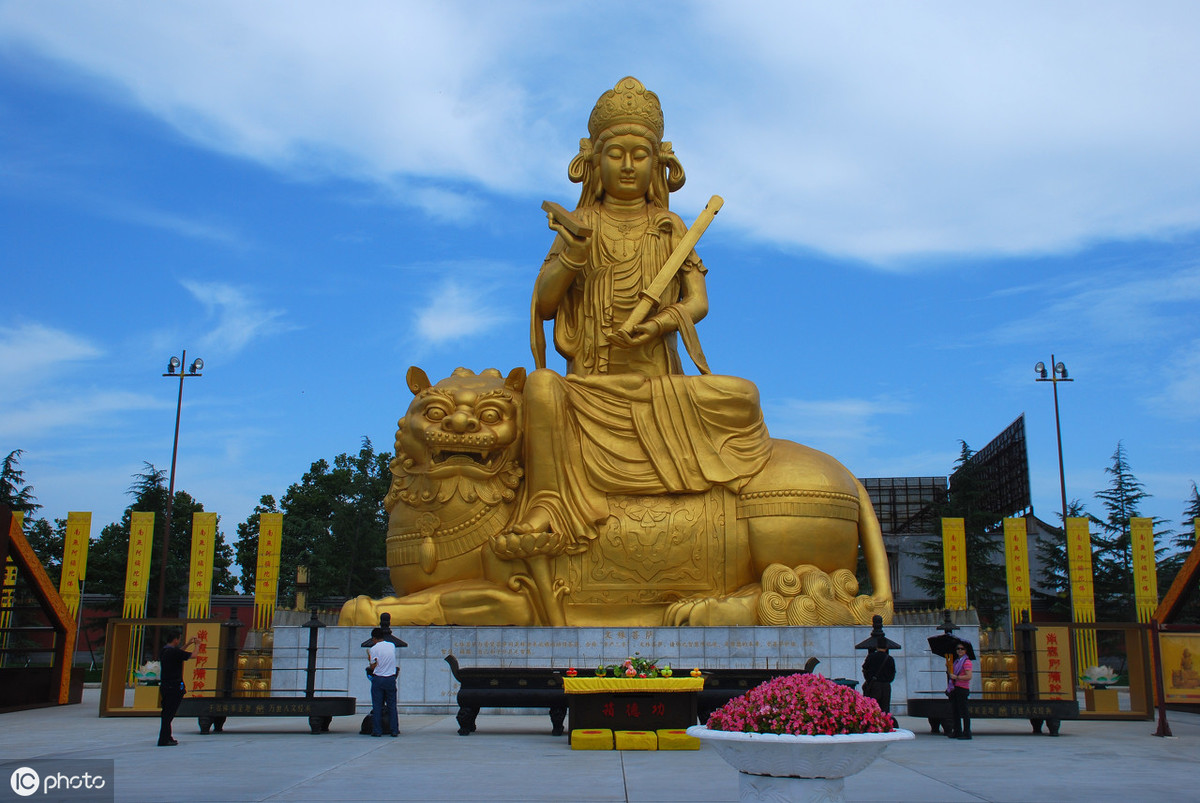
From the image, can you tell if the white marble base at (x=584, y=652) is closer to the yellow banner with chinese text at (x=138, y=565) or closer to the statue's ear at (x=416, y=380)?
the statue's ear at (x=416, y=380)

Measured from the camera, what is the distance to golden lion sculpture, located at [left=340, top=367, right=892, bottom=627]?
→ 10.7m

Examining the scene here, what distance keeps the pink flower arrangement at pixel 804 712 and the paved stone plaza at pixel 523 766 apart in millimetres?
1128

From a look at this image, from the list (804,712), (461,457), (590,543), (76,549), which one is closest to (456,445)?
(461,457)

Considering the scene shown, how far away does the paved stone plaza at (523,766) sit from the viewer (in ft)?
17.5

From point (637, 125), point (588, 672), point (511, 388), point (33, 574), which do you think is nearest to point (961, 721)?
point (588, 672)

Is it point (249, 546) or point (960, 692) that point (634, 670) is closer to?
point (960, 692)

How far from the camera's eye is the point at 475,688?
841cm

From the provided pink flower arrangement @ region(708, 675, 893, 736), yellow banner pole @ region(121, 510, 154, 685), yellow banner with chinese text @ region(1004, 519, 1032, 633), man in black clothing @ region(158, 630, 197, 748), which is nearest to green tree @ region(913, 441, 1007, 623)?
yellow banner with chinese text @ region(1004, 519, 1032, 633)

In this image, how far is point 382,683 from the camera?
827cm

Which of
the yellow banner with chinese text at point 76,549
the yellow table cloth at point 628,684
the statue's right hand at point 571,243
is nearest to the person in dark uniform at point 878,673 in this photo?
the yellow table cloth at point 628,684

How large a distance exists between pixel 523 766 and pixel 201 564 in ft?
29.0

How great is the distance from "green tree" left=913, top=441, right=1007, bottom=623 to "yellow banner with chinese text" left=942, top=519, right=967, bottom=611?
10.5m

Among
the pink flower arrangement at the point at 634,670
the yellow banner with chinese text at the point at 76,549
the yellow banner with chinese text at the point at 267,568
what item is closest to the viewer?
the pink flower arrangement at the point at 634,670

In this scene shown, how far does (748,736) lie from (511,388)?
25.5 feet
